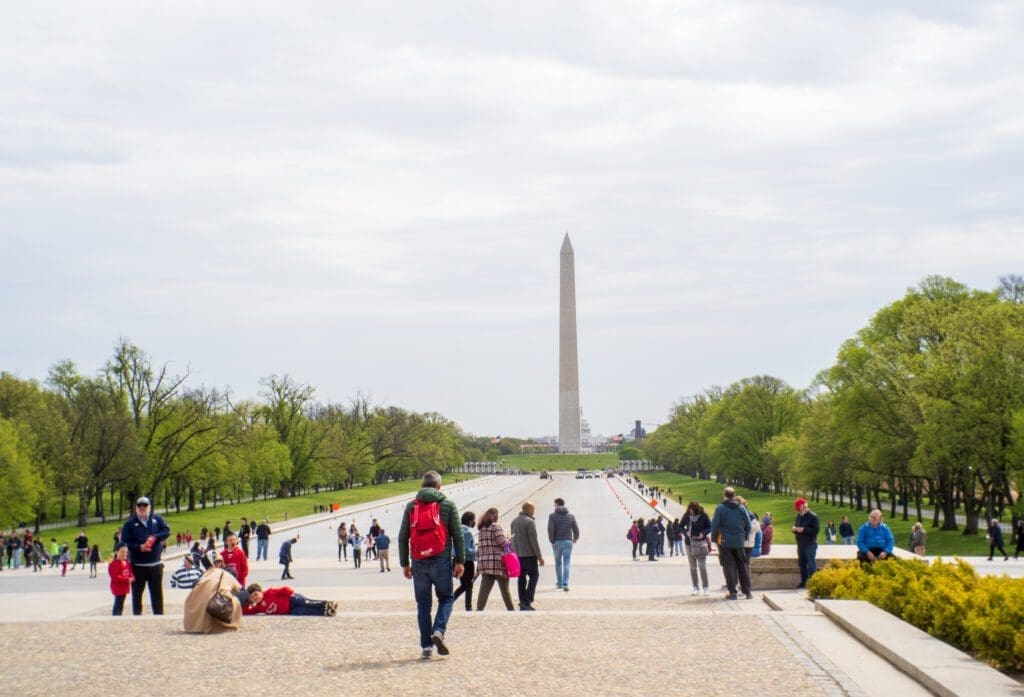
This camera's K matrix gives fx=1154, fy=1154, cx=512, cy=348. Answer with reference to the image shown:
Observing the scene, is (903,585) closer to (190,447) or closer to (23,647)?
(23,647)

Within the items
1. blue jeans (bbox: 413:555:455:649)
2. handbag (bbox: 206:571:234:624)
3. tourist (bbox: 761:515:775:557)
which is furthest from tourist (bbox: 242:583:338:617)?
tourist (bbox: 761:515:775:557)

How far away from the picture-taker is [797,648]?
10.6m

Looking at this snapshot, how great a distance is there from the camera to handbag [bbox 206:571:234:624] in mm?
11961

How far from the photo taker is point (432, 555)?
10.0 m

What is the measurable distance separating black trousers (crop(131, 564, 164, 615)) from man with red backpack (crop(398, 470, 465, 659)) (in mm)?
5546

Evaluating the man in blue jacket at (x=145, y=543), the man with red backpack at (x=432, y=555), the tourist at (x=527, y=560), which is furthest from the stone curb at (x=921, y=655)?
the man in blue jacket at (x=145, y=543)

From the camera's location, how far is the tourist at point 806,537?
58.3ft

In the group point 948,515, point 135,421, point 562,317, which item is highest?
point 562,317

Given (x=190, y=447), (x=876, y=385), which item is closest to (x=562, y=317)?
(x=190, y=447)

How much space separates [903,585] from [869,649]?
8.91 ft

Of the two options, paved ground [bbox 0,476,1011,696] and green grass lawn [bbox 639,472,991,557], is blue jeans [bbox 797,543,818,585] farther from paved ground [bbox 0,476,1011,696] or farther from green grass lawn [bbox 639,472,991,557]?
green grass lawn [bbox 639,472,991,557]

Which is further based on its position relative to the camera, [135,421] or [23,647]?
[135,421]

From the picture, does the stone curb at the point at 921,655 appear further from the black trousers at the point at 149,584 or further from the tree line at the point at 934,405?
the tree line at the point at 934,405

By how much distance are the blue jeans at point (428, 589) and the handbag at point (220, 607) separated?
2.93 meters
